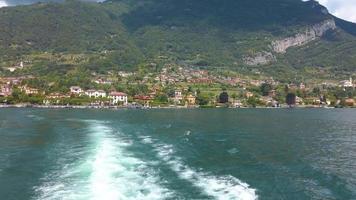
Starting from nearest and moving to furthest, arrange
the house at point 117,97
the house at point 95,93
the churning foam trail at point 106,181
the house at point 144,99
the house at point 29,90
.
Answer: the churning foam trail at point 106,181 < the house at point 144,99 < the house at point 117,97 < the house at point 29,90 < the house at point 95,93

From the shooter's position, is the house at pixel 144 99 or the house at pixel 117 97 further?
the house at pixel 117 97

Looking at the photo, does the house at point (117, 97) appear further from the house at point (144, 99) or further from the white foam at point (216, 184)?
the white foam at point (216, 184)

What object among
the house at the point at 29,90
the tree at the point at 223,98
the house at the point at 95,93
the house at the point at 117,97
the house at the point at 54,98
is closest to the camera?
the house at the point at 54,98

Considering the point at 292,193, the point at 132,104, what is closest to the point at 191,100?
the point at 132,104

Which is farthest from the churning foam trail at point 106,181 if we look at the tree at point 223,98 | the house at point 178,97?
the tree at point 223,98

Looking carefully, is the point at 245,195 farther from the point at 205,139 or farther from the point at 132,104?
the point at 132,104

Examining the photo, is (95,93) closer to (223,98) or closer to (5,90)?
(5,90)

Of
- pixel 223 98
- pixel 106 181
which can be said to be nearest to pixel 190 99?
pixel 223 98
